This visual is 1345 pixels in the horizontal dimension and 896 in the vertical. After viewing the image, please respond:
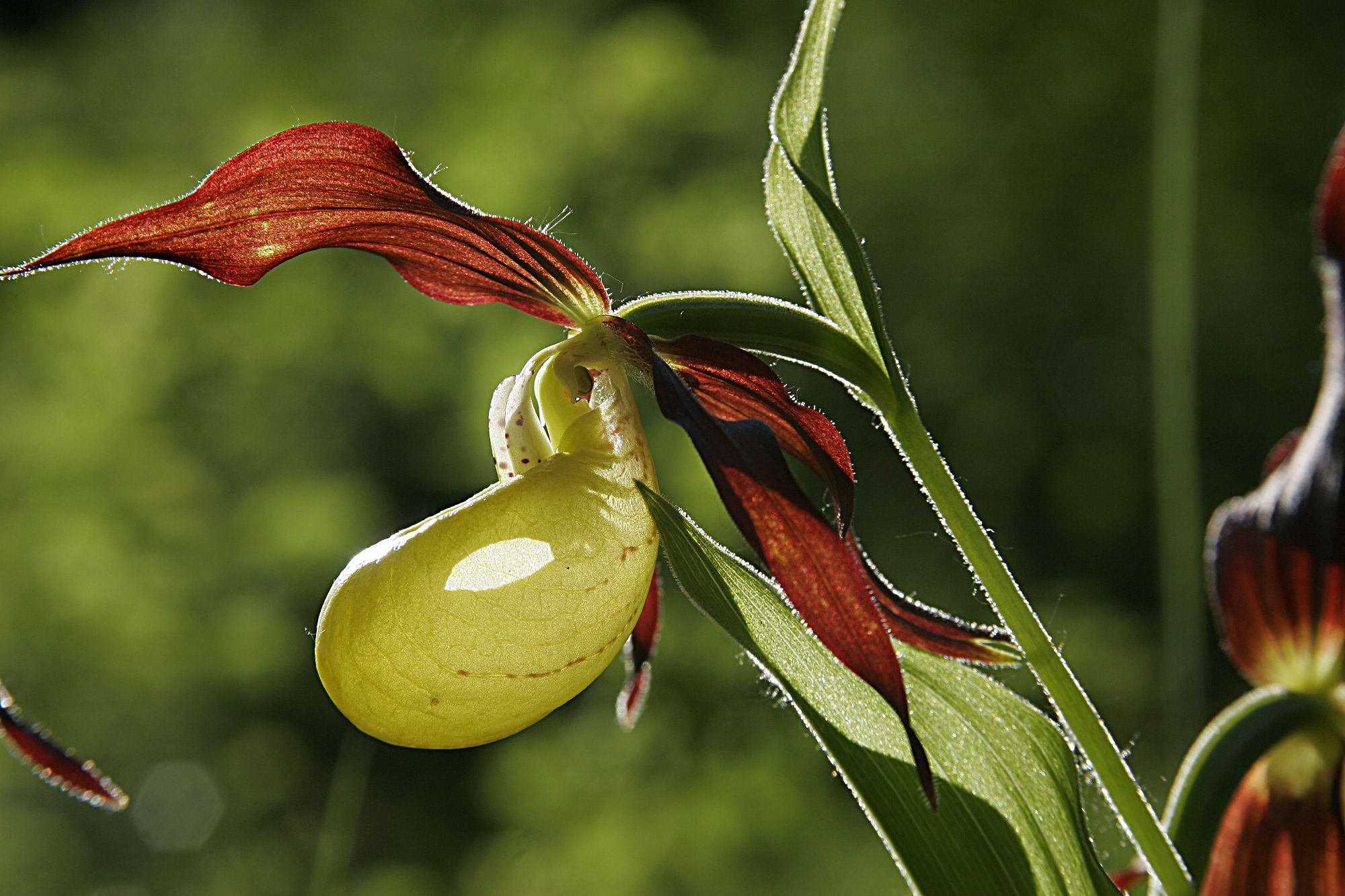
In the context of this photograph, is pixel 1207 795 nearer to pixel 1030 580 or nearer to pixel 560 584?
pixel 560 584

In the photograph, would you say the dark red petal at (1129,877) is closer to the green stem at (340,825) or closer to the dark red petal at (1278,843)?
the dark red petal at (1278,843)

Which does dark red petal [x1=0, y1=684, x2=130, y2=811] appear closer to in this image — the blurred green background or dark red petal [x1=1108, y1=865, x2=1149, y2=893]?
dark red petal [x1=1108, y1=865, x2=1149, y2=893]

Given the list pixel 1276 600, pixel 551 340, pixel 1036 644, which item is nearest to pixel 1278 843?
pixel 1276 600

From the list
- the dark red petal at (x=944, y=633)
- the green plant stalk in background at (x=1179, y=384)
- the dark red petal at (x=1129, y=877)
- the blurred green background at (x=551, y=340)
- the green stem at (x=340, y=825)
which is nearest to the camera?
the dark red petal at (x=944, y=633)

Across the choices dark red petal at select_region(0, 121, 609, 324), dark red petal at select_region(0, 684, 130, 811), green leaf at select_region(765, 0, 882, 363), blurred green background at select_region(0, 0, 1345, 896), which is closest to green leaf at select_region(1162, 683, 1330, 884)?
green leaf at select_region(765, 0, 882, 363)

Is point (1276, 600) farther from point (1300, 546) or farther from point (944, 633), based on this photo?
point (944, 633)

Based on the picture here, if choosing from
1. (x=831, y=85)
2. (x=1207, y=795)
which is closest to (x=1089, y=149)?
(x=831, y=85)

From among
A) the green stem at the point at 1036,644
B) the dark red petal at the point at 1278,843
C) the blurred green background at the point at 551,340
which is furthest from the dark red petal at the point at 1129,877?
the blurred green background at the point at 551,340
